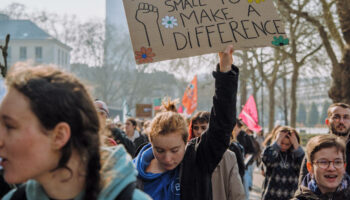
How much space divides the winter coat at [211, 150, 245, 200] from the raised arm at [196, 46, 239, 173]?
797 millimetres

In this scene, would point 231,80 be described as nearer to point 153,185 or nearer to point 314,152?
point 153,185

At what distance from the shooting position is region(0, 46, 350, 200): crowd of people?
158 cm

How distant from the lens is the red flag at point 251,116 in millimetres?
12852

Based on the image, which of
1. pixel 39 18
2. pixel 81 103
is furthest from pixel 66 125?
pixel 39 18

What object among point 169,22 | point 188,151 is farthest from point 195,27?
point 188,151

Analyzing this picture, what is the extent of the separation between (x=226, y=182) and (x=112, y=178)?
2339 millimetres

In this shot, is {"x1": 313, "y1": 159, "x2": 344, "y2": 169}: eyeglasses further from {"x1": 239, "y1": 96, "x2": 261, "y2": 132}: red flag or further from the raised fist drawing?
{"x1": 239, "y1": 96, "x2": 261, "y2": 132}: red flag

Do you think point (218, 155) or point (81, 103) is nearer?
point (81, 103)

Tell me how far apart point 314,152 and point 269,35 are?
0.92 meters

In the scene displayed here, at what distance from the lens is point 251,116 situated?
13188 mm

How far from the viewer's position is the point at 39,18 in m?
45.0

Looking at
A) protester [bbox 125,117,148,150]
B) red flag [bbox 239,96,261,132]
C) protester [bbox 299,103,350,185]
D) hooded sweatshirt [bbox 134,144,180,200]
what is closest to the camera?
hooded sweatshirt [bbox 134,144,180,200]

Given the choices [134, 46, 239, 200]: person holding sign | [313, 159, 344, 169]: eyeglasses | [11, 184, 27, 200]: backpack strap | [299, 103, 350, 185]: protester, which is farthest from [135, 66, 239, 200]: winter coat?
[299, 103, 350, 185]: protester

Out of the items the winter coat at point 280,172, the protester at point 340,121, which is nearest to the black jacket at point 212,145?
the protester at point 340,121
